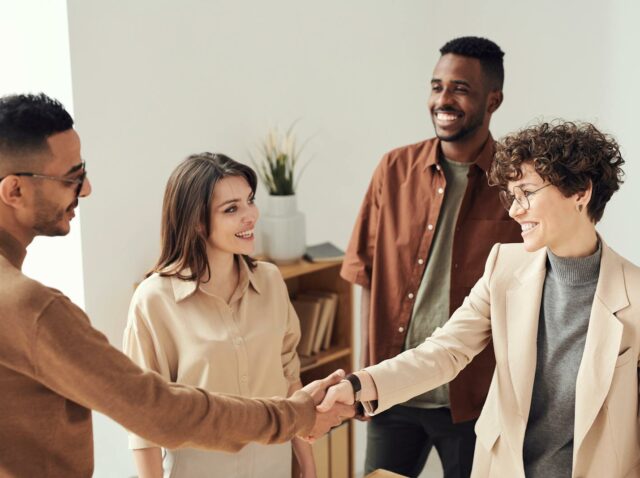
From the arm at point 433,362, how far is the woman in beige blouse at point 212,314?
29 centimetres

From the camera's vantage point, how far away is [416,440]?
2801mm

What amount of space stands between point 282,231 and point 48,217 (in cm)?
190

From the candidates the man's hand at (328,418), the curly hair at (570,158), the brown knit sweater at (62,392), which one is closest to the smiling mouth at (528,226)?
the curly hair at (570,158)

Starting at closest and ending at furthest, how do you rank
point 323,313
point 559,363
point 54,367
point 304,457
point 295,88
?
point 54,367 → point 559,363 → point 304,457 → point 323,313 → point 295,88

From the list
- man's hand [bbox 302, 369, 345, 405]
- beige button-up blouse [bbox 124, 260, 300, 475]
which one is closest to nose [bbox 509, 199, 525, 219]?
man's hand [bbox 302, 369, 345, 405]

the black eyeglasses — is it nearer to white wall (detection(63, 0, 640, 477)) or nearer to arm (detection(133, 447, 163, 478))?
arm (detection(133, 447, 163, 478))

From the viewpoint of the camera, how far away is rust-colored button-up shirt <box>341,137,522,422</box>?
8.78 feet

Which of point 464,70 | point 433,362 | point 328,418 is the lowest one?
point 328,418

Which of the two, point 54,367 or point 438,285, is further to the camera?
point 438,285

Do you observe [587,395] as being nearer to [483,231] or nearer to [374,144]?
[483,231]

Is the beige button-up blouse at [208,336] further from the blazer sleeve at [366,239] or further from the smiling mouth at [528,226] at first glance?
the smiling mouth at [528,226]

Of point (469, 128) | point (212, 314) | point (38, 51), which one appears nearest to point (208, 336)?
point (212, 314)

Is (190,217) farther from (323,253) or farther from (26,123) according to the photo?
(323,253)

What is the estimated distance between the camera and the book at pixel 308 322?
11.9 ft
